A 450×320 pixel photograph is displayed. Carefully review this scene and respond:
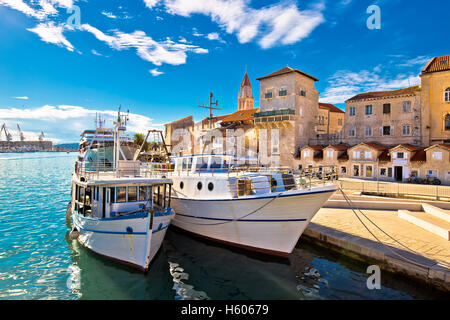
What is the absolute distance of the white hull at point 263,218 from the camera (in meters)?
11.7

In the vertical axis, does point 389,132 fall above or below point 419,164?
above

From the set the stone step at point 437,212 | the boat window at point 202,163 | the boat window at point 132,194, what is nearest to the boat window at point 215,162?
the boat window at point 202,163

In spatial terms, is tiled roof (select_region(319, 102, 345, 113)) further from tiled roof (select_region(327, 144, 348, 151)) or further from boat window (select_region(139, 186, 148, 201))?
boat window (select_region(139, 186, 148, 201))

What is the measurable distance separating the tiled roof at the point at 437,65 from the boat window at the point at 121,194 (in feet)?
126

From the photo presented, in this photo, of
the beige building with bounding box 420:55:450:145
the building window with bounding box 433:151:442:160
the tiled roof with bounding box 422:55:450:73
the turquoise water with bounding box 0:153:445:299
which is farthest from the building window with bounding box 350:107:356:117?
the turquoise water with bounding box 0:153:445:299

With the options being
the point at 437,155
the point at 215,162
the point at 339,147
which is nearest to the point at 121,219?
the point at 215,162

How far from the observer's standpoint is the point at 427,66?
32.5 m

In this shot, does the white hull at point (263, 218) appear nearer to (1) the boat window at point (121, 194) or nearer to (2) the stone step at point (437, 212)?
(1) the boat window at point (121, 194)

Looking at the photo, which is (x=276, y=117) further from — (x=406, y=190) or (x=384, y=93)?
(x=406, y=190)

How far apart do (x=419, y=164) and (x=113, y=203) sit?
32609 mm
